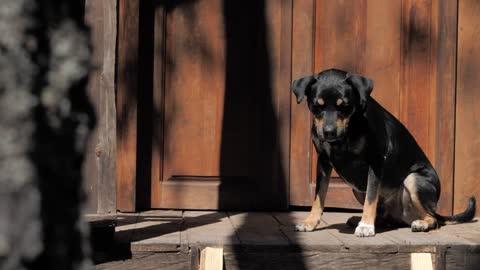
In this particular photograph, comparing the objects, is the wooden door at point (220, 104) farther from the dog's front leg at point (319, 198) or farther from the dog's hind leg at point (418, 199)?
the dog's hind leg at point (418, 199)

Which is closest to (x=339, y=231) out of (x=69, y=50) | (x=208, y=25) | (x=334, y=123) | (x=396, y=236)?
(x=396, y=236)

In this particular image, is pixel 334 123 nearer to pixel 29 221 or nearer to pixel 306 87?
pixel 306 87

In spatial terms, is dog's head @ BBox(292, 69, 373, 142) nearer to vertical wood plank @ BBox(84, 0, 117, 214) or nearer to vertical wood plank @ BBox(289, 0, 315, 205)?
vertical wood plank @ BBox(289, 0, 315, 205)

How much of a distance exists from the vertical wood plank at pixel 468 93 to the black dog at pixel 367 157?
0.43m

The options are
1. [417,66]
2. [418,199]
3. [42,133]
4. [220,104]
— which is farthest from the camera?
[220,104]

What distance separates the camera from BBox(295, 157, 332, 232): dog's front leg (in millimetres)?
4590

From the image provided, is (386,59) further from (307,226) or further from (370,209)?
(307,226)

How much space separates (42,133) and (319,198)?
3910mm

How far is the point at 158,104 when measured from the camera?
5.58m

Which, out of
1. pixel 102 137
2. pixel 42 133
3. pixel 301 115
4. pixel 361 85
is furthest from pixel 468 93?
pixel 42 133

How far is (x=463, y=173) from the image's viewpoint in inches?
216

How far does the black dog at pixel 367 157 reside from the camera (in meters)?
4.47

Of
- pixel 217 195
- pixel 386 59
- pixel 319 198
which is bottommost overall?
pixel 217 195

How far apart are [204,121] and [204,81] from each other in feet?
0.99
